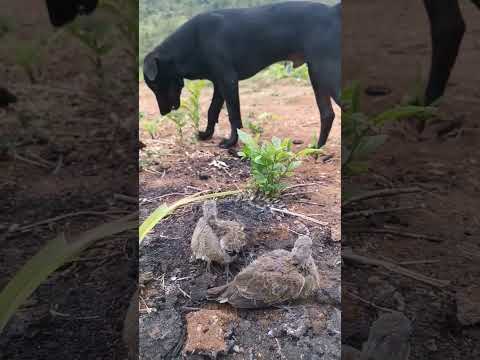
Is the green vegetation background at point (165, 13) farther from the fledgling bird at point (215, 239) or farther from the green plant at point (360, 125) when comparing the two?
the fledgling bird at point (215, 239)

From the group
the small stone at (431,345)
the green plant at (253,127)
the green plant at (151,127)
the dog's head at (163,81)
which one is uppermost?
the dog's head at (163,81)

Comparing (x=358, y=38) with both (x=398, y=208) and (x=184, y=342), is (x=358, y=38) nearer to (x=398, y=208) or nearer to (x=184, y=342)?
(x=398, y=208)

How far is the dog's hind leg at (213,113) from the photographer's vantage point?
Answer: 110 centimetres

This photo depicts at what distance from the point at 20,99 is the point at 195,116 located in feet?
1.19

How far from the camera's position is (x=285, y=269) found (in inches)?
39.0

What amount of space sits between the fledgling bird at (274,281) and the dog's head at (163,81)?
1.29 ft

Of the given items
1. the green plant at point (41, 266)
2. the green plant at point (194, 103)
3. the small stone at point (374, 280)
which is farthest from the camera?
the green plant at point (194, 103)

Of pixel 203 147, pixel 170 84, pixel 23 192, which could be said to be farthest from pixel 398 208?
pixel 23 192

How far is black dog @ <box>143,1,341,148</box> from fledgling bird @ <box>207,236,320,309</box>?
252 millimetres

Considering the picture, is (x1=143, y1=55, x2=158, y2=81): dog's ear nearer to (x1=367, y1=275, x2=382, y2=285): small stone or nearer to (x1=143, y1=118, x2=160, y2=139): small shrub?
(x1=143, y1=118, x2=160, y2=139): small shrub

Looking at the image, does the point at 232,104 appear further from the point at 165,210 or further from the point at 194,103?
the point at 165,210

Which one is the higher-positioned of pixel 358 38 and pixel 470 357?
pixel 358 38

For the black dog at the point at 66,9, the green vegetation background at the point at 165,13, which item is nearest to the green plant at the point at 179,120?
the green vegetation background at the point at 165,13

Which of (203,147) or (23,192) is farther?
(203,147)
